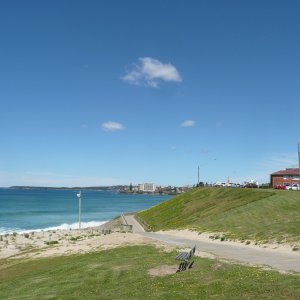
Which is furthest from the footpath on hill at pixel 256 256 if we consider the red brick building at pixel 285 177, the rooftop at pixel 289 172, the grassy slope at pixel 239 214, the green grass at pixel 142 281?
the rooftop at pixel 289 172

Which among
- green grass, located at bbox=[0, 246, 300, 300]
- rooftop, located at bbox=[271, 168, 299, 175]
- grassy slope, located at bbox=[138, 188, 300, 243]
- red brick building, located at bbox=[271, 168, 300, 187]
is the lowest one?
green grass, located at bbox=[0, 246, 300, 300]

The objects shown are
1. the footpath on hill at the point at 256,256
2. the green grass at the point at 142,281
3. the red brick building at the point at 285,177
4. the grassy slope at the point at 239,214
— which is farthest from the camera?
the red brick building at the point at 285,177

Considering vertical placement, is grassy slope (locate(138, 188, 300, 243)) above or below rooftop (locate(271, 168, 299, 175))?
below

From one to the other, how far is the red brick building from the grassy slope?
103 feet

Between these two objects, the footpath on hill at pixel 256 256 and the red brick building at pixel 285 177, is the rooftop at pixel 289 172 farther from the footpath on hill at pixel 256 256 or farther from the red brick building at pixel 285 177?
the footpath on hill at pixel 256 256

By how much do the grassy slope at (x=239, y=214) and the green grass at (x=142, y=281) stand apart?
11132mm

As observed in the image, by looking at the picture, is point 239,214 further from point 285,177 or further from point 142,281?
point 285,177

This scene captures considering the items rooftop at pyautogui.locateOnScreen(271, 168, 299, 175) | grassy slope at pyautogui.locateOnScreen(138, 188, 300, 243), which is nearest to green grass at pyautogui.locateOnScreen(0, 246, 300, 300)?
grassy slope at pyautogui.locateOnScreen(138, 188, 300, 243)

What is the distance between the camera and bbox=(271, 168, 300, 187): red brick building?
101562 millimetres

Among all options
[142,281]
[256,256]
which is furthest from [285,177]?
[142,281]

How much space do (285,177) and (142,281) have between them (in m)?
88.8

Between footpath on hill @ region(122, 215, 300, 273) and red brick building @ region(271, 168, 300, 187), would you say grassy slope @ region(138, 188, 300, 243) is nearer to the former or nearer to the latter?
footpath on hill @ region(122, 215, 300, 273)

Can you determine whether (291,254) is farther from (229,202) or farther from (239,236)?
(229,202)

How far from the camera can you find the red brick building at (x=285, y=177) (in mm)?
101562
